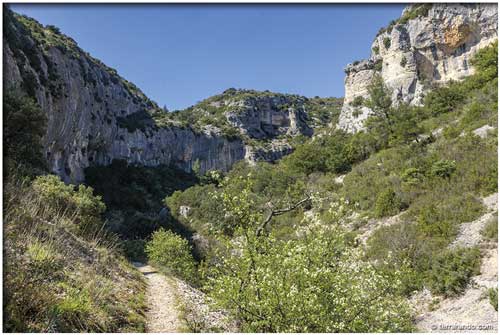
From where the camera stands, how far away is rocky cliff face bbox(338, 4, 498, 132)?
37531 millimetres

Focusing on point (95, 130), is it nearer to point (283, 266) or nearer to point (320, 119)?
point (283, 266)

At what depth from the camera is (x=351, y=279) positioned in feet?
15.1

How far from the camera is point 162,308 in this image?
26.8 ft

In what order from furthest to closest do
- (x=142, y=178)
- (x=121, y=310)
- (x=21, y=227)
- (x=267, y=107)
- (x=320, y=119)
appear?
(x=320, y=119) → (x=267, y=107) → (x=142, y=178) → (x=121, y=310) → (x=21, y=227)

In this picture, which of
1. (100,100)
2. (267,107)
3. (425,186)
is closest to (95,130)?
(100,100)

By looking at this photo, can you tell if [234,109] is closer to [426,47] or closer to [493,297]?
[426,47]

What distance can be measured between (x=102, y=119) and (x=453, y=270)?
46007mm

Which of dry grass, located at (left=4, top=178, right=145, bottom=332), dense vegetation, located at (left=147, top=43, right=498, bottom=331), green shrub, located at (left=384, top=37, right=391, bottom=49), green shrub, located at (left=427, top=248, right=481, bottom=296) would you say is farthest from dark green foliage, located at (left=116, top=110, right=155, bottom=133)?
green shrub, located at (left=427, top=248, right=481, bottom=296)

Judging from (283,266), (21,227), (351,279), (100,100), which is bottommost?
(351,279)

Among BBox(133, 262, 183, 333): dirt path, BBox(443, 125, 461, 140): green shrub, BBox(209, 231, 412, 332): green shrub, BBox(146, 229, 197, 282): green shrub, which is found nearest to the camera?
BBox(209, 231, 412, 332): green shrub

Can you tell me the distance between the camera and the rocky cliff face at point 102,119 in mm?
25672

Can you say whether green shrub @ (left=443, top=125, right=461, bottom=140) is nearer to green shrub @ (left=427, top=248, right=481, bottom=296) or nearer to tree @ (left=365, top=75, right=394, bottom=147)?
tree @ (left=365, top=75, right=394, bottom=147)

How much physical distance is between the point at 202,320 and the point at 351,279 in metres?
3.85

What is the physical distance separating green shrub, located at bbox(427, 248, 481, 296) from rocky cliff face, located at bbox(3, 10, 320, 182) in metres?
15.1
